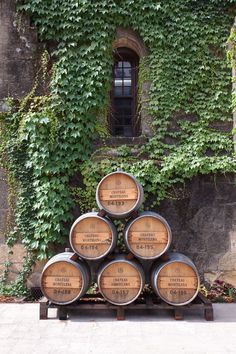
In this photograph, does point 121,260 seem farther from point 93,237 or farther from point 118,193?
point 118,193

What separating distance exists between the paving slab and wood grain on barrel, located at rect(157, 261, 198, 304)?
0.95 ft

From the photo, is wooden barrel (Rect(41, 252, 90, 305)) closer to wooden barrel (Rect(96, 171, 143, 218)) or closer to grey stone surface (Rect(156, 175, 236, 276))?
wooden barrel (Rect(96, 171, 143, 218))

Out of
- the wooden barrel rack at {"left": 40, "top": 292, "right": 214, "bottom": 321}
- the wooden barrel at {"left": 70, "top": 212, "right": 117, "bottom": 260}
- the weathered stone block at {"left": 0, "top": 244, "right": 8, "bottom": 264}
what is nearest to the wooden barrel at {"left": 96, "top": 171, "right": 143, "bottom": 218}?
the wooden barrel at {"left": 70, "top": 212, "right": 117, "bottom": 260}

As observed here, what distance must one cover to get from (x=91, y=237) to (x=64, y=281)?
650 mm

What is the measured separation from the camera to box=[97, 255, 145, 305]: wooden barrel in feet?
15.5

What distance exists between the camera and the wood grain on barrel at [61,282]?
4730 millimetres

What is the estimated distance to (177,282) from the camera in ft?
15.5

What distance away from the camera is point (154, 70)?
22.2ft

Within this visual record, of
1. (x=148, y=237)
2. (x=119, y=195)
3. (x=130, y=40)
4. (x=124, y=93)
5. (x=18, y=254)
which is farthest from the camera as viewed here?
(x=124, y=93)

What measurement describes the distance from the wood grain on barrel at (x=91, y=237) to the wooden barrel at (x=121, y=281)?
25 cm

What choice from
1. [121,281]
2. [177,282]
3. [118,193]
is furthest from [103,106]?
[177,282]

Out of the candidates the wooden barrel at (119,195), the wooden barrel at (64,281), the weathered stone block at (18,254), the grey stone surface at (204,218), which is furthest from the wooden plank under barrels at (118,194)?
the weathered stone block at (18,254)

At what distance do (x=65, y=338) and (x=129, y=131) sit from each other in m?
4.24

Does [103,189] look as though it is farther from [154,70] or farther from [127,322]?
[154,70]
